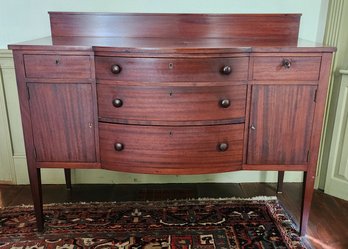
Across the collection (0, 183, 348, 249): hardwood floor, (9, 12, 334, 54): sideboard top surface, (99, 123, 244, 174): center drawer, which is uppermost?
(9, 12, 334, 54): sideboard top surface

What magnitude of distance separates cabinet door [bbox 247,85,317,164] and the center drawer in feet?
0.29

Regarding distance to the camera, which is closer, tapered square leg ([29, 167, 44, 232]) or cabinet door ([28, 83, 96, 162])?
cabinet door ([28, 83, 96, 162])

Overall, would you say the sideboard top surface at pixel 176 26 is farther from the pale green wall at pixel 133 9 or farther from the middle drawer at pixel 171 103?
the middle drawer at pixel 171 103

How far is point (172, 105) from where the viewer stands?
1.43 m

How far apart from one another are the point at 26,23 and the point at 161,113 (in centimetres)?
113

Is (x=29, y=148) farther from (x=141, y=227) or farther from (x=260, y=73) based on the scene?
(x=260, y=73)

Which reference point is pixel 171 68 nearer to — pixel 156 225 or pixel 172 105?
pixel 172 105

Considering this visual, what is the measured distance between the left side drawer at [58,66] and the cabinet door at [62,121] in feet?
0.15

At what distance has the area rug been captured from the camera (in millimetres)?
1630

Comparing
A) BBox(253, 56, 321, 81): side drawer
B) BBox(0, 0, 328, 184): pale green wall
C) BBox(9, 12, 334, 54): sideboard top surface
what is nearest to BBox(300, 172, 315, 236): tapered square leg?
BBox(253, 56, 321, 81): side drawer

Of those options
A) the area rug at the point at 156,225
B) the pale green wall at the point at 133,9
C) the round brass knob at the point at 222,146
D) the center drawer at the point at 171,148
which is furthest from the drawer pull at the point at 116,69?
the area rug at the point at 156,225

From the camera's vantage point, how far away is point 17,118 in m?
2.12

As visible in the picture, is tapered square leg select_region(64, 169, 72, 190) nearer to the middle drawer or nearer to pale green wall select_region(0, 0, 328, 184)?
Answer: pale green wall select_region(0, 0, 328, 184)

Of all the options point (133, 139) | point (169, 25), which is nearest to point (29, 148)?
point (133, 139)
